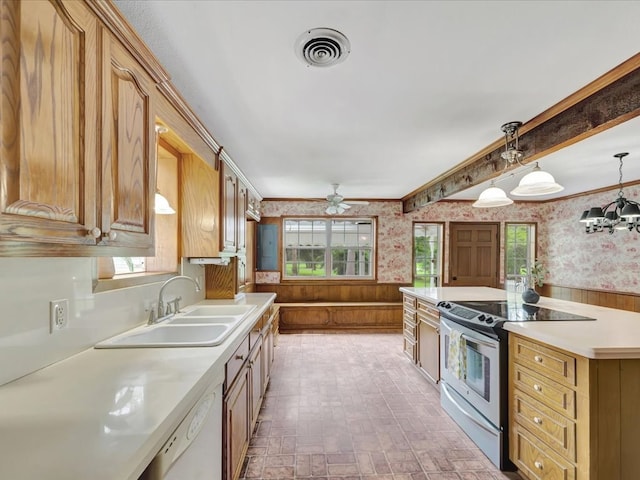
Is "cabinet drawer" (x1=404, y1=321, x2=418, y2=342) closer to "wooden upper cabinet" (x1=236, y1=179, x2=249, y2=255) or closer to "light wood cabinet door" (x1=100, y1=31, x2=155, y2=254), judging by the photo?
"wooden upper cabinet" (x1=236, y1=179, x2=249, y2=255)

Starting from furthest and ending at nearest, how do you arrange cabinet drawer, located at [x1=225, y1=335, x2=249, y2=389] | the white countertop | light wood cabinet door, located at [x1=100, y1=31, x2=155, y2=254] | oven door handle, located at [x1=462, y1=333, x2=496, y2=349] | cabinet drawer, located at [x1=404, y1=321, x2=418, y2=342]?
1. cabinet drawer, located at [x1=404, y1=321, x2=418, y2=342]
2. oven door handle, located at [x1=462, y1=333, x2=496, y2=349]
3. cabinet drawer, located at [x1=225, y1=335, x2=249, y2=389]
4. light wood cabinet door, located at [x1=100, y1=31, x2=155, y2=254]
5. the white countertop

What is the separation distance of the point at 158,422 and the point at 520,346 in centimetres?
207

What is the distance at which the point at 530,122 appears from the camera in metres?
2.48

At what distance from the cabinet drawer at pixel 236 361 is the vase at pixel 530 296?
2369 mm

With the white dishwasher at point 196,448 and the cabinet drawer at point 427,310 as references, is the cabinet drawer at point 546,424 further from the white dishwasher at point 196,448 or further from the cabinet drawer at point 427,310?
the white dishwasher at point 196,448

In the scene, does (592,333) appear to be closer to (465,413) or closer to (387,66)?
(465,413)

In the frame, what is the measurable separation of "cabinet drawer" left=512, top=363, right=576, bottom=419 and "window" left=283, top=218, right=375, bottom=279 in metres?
4.30

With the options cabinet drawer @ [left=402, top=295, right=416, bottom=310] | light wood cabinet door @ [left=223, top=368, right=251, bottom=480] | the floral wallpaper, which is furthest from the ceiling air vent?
the floral wallpaper

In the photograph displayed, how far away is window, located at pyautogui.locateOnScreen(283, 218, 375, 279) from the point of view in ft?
20.9

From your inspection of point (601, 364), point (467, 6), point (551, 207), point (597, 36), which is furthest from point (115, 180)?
point (551, 207)

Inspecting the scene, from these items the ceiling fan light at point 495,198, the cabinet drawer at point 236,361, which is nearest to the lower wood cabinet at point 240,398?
the cabinet drawer at point 236,361

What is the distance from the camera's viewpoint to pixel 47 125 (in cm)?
89

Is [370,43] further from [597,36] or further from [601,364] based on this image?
[601,364]

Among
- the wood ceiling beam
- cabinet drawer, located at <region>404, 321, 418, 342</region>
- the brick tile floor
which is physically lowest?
the brick tile floor
